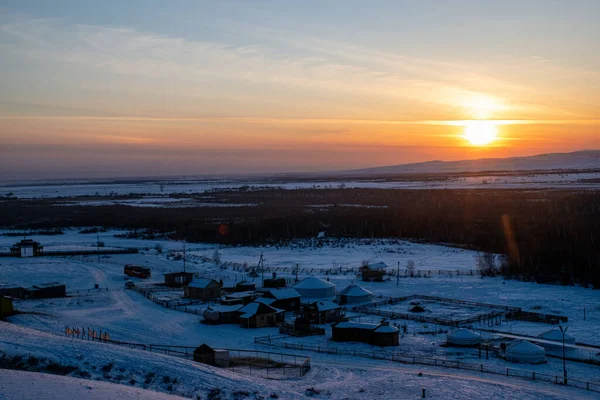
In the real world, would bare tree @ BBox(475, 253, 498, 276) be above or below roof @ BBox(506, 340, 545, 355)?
above

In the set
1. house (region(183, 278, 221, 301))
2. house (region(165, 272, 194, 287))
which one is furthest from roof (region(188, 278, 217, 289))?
house (region(165, 272, 194, 287))

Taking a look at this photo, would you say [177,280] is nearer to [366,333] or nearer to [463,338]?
[366,333]

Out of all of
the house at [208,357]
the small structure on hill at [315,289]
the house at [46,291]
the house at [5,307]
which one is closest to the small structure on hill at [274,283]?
the small structure on hill at [315,289]

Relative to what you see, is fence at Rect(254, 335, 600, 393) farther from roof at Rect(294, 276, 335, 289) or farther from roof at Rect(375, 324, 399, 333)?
roof at Rect(294, 276, 335, 289)

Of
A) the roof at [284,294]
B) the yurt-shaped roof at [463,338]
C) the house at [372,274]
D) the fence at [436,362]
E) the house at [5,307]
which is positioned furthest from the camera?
the house at [372,274]

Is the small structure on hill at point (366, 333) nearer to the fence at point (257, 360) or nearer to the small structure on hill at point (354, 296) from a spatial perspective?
the fence at point (257, 360)

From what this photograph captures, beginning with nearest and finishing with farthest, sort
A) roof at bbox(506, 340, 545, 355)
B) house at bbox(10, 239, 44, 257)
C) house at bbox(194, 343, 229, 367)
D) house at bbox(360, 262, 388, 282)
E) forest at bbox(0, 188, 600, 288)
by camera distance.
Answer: house at bbox(194, 343, 229, 367) < roof at bbox(506, 340, 545, 355) < house at bbox(360, 262, 388, 282) < forest at bbox(0, 188, 600, 288) < house at bbox(10, 239, 44, 257)

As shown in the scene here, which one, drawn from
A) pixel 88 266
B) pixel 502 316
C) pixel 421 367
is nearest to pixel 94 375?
pixel 421 367
